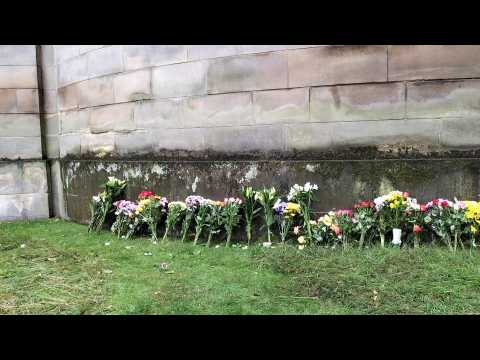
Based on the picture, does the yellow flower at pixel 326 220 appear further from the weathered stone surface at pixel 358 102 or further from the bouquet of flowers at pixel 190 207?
the bouquet of flowers at pixel 190 207

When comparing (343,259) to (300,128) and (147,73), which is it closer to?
(300,128)

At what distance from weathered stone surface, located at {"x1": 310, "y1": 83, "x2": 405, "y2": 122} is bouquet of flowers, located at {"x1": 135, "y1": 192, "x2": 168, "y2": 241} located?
224 cm

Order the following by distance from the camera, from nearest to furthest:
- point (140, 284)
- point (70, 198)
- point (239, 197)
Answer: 1. point (140, 284)
2. point (239, 197)
3. point (70, 198)

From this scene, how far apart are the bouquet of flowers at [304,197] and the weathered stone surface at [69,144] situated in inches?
152

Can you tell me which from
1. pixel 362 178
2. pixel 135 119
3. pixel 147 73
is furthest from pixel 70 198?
pixel 362 178

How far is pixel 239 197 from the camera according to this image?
17.1 ft

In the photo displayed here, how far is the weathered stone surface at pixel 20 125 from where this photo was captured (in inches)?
283

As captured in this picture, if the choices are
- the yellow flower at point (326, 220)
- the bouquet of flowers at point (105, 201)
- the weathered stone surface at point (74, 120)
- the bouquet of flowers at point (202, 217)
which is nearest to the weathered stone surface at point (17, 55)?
the weathered stone surface at point (74, 120)

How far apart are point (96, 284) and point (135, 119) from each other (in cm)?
274

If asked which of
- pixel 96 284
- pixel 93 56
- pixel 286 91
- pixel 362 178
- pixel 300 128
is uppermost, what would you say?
pixel 93 56

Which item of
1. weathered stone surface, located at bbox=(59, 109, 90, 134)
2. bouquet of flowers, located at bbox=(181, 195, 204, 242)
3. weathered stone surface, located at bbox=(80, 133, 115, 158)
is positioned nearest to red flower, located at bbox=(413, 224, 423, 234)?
bouquet of flowers, located at bbox=(181, 195, 204, 242)

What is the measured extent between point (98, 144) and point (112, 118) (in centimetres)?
53

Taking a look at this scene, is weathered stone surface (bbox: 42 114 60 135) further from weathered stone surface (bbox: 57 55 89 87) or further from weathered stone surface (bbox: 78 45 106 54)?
weathered stone surface (bbox: 78 45 106 54)

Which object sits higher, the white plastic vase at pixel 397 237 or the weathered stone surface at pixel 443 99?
the weathered stone surface at pixel 443 99
